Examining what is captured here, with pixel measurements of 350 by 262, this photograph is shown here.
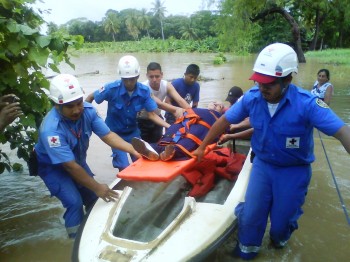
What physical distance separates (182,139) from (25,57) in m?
1.79

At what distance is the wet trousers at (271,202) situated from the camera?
302 centimetres

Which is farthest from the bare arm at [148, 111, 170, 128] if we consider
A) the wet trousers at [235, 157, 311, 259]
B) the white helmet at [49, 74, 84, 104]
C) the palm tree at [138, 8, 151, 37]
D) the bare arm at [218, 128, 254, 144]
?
the palm tree at [138, 8, 151, 37]

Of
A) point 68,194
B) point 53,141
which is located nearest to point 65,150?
point 53,141

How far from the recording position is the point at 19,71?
347 cm

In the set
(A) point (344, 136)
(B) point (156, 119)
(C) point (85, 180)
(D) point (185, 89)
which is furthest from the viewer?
(D) point (185, 89)

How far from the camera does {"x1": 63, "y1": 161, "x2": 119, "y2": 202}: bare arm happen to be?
10.4ft

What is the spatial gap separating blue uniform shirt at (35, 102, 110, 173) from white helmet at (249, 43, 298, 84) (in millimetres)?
1648

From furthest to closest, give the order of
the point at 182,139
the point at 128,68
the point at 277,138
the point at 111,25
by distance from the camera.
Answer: the point at 111,25
the point at 128,68
the point at 182,139
the point at 277,138

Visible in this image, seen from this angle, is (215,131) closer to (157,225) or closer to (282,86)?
(282,86)

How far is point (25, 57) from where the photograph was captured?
142 inches

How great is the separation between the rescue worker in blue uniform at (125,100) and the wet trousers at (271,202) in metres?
1.82

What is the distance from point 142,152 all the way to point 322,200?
274cm

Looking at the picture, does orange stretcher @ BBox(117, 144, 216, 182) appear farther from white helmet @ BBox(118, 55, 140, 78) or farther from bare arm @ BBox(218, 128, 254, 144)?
white helmet @ BBox(118, 55, 140, 78)

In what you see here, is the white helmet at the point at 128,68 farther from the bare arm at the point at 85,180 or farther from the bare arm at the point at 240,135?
the bare arm at the point at 85,180
